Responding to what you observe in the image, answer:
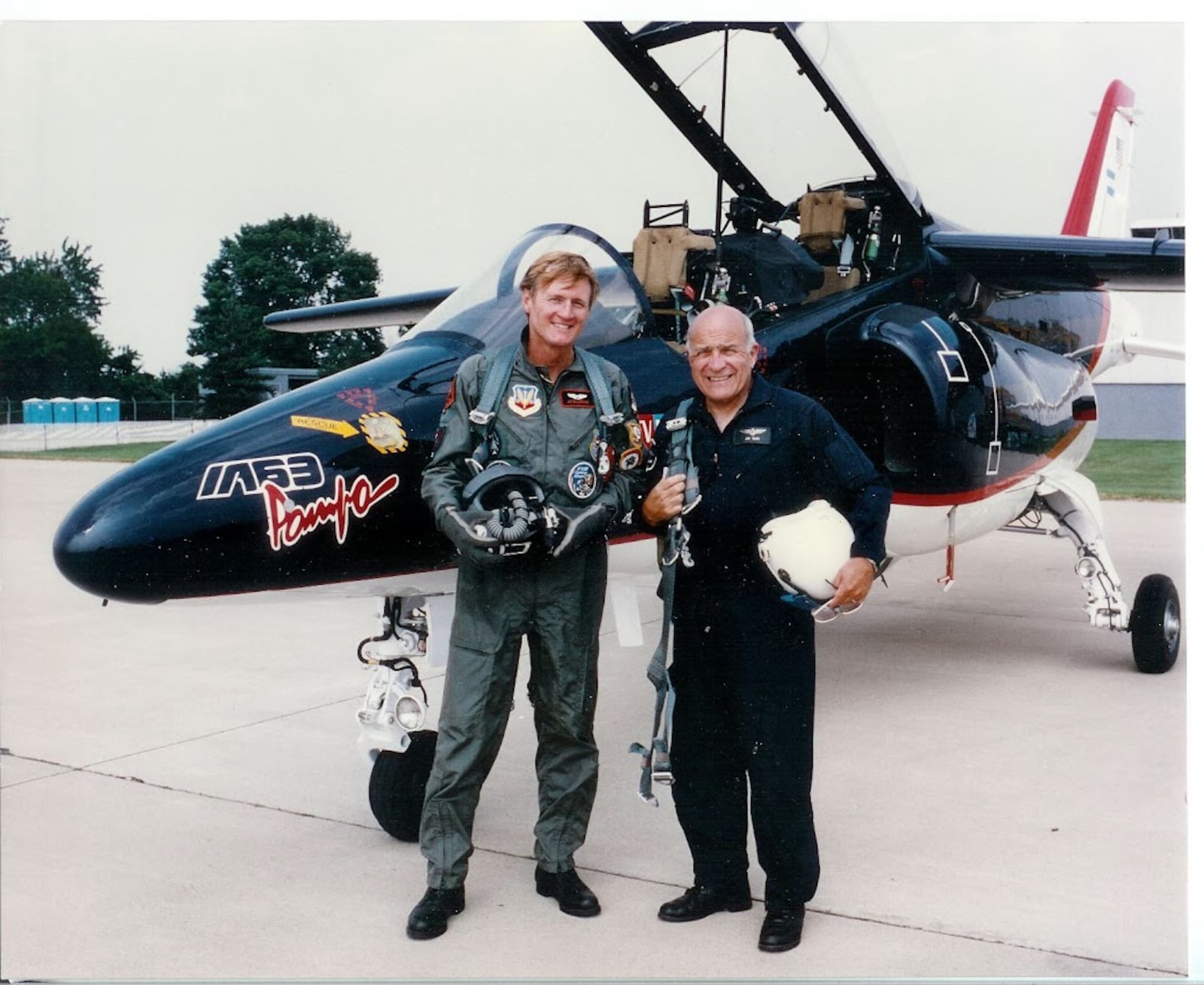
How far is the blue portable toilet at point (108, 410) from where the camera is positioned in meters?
5.25

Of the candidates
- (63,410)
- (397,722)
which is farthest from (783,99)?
(63,410)

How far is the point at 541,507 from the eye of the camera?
9.93 ft

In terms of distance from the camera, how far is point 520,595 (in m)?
3.19

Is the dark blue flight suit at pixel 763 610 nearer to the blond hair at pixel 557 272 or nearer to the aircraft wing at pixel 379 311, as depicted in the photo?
the blond hair at pixel 557 272

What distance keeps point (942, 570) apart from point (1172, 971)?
7.78m

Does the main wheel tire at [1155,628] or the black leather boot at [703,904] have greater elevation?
the main wheel tire at [1155,628]

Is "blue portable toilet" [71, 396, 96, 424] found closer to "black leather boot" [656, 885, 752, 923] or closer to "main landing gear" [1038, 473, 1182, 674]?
"black leather boot" [656, 885, 752, 923]

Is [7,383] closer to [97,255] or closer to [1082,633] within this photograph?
[97,255]

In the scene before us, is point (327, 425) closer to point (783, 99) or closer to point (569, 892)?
point (569, 892)

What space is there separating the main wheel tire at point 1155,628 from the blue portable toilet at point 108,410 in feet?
17.6

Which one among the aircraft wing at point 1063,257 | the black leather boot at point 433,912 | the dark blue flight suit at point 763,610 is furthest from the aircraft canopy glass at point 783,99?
the black leather boot at point 433,912

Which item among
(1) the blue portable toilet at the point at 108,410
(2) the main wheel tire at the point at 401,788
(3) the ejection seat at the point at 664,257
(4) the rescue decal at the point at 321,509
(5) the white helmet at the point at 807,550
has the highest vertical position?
(3) the ejection seat at the point at 664,257

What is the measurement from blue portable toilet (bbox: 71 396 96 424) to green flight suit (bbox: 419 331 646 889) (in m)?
2.70

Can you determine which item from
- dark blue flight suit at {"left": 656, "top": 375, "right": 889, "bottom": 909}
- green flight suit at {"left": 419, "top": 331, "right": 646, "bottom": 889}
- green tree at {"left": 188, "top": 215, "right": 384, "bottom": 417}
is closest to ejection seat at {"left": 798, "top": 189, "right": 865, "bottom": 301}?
green tree at {"left": 188, "top": 215, "right": 384, "bottom": 417}
